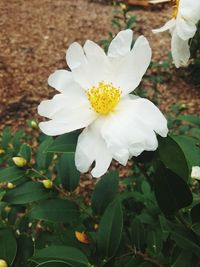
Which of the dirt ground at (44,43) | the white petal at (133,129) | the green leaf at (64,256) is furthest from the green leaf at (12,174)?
the dirt ground at (44,43)

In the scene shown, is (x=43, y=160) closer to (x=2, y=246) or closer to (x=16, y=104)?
(x=2, y=246)

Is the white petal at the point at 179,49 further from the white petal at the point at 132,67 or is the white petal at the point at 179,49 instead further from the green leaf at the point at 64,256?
the green leaf at the point at 64,256

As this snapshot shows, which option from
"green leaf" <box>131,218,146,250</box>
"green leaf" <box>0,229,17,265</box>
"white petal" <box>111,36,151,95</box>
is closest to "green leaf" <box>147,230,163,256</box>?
"green leaf" <box>131,218,146,250</box>

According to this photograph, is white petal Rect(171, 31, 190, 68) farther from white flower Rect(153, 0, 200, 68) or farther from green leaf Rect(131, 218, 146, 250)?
green leaf Rect(131, 218, 146, 250)

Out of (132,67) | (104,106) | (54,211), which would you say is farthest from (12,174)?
(132,67)

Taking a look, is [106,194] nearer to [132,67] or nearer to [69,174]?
[69,174]

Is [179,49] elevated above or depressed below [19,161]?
above
